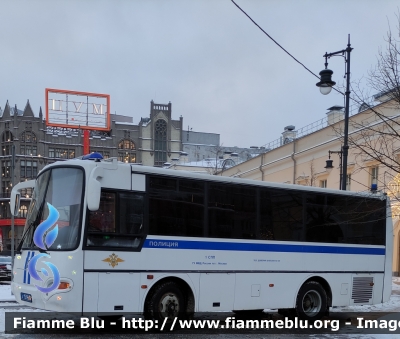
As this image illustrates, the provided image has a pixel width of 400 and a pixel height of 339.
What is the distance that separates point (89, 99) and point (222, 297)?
1247 inches

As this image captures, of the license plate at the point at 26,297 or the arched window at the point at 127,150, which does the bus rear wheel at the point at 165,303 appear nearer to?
the license plate at the point at 26,297

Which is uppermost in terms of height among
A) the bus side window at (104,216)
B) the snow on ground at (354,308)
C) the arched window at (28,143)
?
the arched window at (28,143)

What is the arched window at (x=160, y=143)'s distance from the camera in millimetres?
95562

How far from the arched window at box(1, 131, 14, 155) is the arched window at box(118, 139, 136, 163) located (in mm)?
18555

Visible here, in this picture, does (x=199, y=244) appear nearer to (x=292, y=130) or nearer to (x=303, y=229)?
(x=303, y=229)

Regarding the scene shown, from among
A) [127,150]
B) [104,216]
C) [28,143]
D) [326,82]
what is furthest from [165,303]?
[127,150]

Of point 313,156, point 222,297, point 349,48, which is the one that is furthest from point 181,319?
point 313,156

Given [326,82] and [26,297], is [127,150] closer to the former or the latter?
[326,82]

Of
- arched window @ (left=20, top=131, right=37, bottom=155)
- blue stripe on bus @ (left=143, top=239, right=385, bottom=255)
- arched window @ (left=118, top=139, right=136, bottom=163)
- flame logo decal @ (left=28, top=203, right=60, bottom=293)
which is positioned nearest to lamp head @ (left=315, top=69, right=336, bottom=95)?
blue stripe on bus @ (left=143, top=239, right=385, bottom=255)

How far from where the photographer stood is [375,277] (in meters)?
13.4

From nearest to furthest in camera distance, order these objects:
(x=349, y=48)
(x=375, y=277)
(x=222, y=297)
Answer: (x=222, y=297) → (x=375, y=277) → (x=349, y=48)

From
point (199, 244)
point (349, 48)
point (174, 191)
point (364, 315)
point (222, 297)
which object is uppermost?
point (349, 48)

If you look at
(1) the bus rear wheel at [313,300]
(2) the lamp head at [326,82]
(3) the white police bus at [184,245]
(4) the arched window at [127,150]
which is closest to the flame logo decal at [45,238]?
(3) the white police bus at [184,245]

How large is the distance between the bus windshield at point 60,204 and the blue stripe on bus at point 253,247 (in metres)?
1.46
